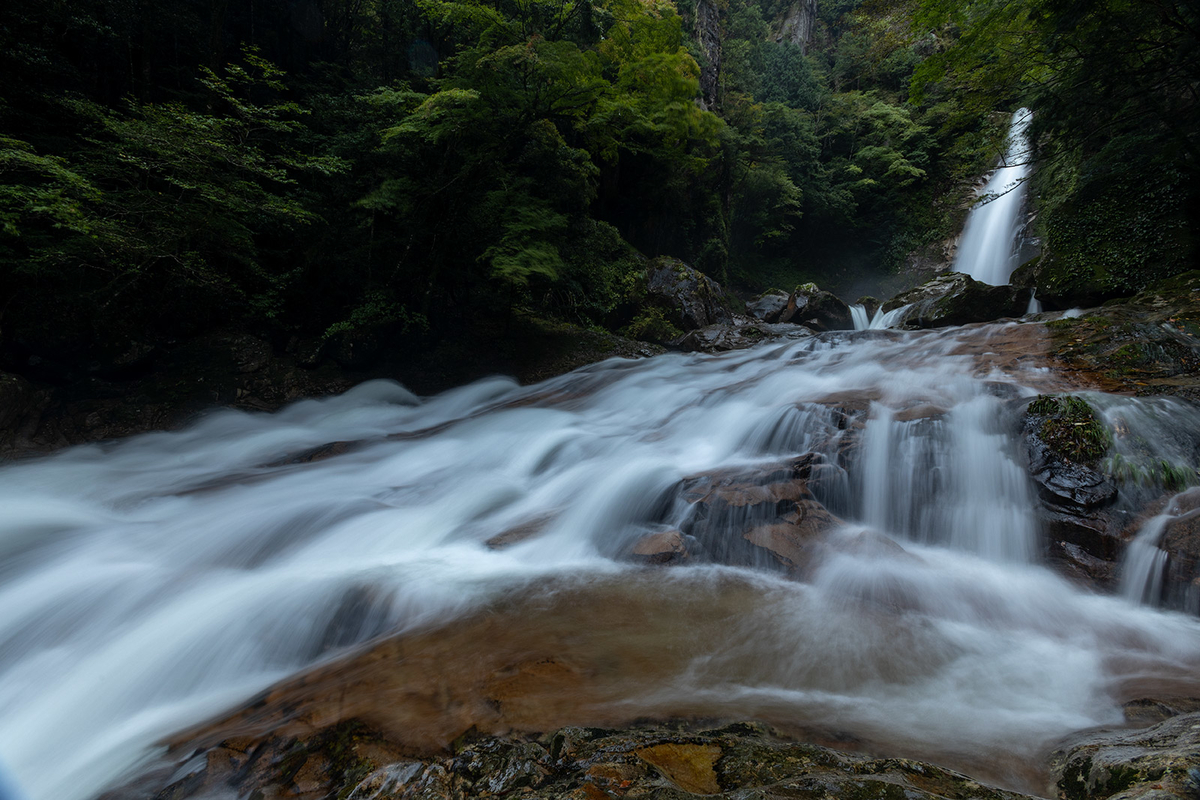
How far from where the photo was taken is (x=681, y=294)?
1340 centimetres

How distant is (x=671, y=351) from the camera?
495 inches

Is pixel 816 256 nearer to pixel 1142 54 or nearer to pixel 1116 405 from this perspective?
pixel 1142 54

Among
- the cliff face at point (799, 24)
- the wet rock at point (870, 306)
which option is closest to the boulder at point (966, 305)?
the wet rock at point (870, 306)

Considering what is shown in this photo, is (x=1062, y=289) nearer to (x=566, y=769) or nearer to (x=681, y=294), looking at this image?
(x=681, y=294)

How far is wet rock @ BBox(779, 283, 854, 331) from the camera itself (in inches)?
621

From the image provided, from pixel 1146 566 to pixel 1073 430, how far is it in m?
1.17

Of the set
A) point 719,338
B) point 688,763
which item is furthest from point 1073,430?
point 719,338

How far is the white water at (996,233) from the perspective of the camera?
17531 millimetres

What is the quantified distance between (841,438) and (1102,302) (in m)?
6.67

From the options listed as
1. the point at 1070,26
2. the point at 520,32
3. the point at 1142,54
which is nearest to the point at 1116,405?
the point at 1070,26

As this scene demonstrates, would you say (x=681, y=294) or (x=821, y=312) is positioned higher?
(x=821, y=312)

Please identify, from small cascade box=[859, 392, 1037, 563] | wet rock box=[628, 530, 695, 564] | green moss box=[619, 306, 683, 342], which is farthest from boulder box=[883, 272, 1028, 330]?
wet rock box=[628, 530, 695, 564]

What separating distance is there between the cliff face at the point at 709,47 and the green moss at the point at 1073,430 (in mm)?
17138

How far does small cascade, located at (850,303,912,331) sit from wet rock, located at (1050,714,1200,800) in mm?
10858
